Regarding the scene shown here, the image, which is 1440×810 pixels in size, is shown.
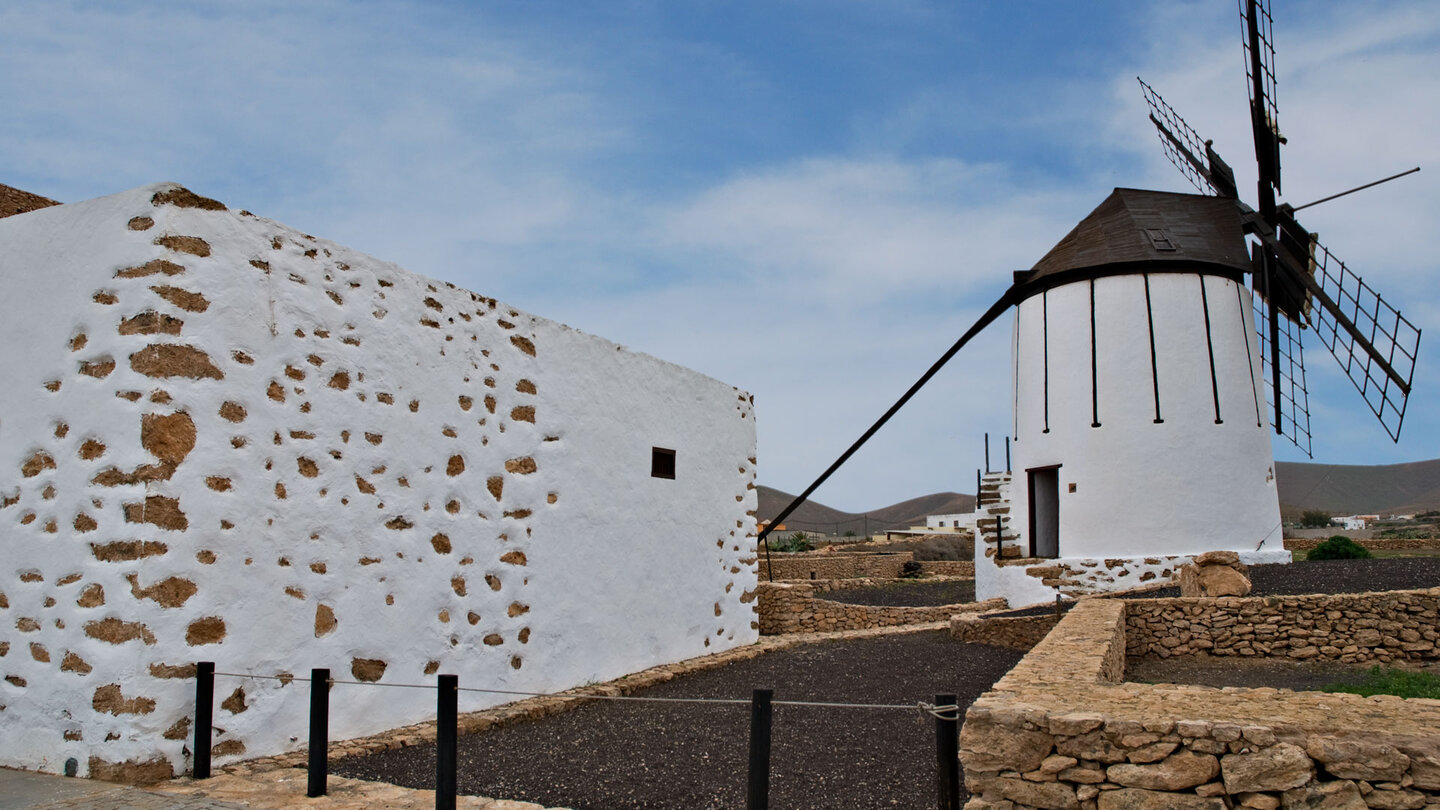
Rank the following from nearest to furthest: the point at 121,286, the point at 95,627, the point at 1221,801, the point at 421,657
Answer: the point at 1221,801 < the point at 95,627 < the point at 121,286 < the point at 421,657

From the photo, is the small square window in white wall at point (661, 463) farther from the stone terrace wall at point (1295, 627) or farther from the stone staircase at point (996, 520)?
the stone staircase at point (996, 520)

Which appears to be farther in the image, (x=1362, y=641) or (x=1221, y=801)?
(x=1362, y=641)

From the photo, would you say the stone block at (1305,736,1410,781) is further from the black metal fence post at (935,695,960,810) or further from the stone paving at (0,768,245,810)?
the stone paving at (0,768,245,810)

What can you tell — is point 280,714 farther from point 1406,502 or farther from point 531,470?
point 1406,502

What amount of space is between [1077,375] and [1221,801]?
44.0 ft

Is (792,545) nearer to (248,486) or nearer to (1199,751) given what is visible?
(248,486)

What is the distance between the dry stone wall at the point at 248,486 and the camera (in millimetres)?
4777

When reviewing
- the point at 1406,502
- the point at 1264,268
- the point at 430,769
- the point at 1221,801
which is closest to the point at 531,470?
the point at 430,769

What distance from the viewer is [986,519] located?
1733cm

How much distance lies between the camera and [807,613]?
42.5 feet

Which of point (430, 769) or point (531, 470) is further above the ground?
point (531, 470)

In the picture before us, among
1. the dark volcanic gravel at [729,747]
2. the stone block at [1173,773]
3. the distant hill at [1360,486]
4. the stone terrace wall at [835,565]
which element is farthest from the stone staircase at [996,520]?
the distant hill at [1360,486]

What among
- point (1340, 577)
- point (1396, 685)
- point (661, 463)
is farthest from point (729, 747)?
point (1340, 577)

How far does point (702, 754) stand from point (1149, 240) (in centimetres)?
1388
